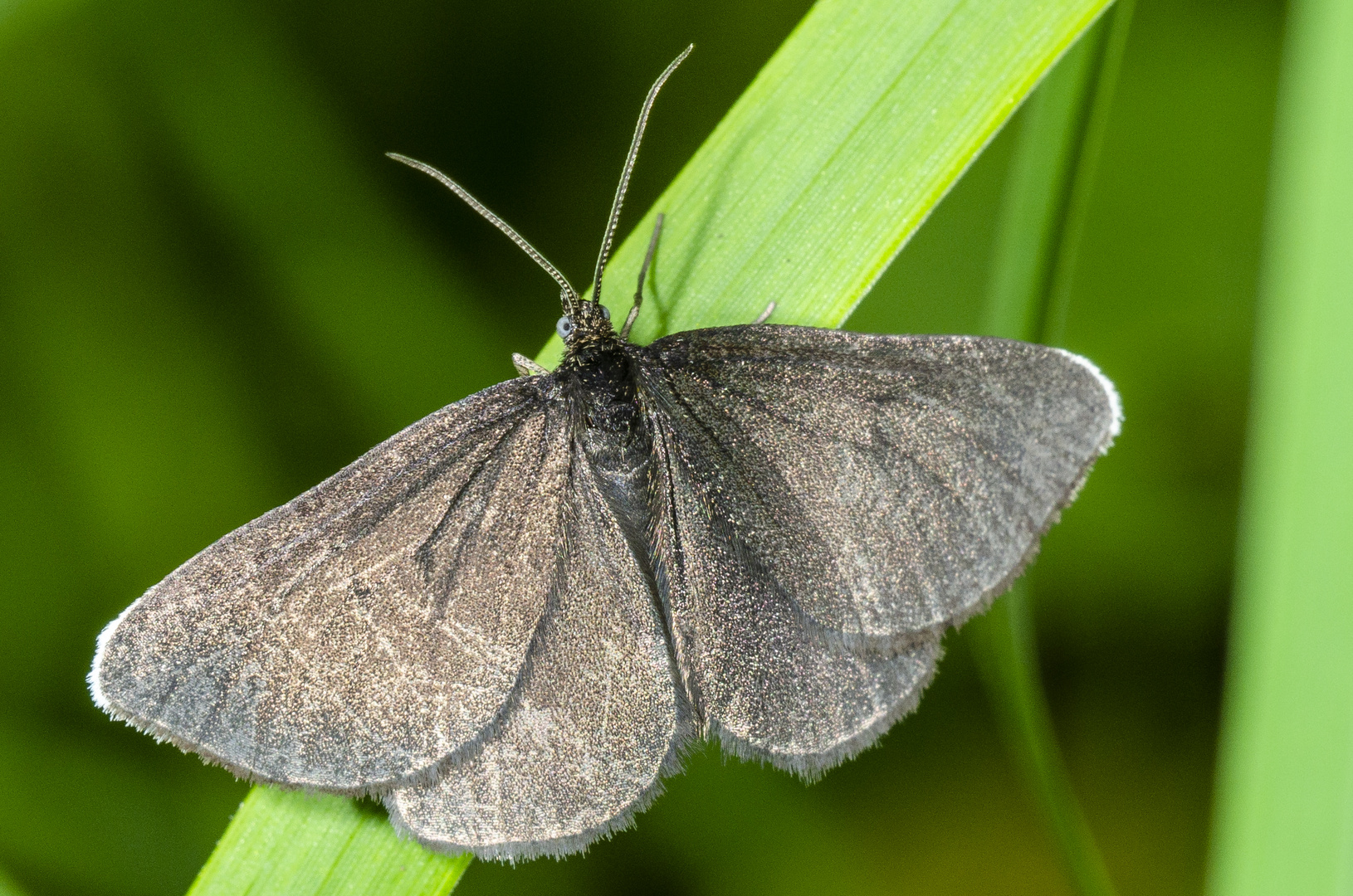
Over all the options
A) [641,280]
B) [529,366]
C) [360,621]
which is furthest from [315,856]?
[641,280]

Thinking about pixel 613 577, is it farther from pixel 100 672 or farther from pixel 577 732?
pixel 100 672

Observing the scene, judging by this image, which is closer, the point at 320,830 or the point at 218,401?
the point at 320,830

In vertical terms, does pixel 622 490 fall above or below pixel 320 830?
above

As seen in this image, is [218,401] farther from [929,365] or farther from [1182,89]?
[1182,89]

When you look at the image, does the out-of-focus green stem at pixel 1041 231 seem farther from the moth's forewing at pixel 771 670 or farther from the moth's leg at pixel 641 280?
the moth's leg at pixel 641 280

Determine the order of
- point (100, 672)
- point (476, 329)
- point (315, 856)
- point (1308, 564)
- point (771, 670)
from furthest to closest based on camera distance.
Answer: point (476, 329) → point (771, 670) → point (315, 856) → point (100, 672) → point (1308, 564)

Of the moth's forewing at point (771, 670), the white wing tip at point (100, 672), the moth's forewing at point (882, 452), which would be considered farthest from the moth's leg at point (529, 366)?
the white wing tip at point (100, 672)

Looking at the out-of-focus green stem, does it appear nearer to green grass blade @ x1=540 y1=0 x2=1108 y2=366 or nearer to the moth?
green grass blade @ x1=540 y1=0 x2=1108 y2=366

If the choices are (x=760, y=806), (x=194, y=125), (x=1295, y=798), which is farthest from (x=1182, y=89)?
(x=194, y=125)
